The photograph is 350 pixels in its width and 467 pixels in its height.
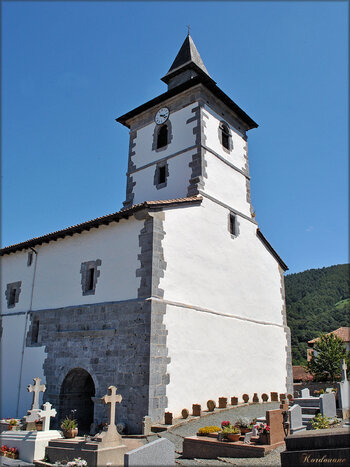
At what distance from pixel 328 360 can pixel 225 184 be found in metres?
15.1

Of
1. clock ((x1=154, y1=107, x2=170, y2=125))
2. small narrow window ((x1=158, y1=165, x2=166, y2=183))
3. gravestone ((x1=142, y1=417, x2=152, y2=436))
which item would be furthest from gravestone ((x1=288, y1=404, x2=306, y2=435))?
clock ((x1=154, y1=107, x2=170, y2=125))

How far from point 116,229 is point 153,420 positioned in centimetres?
663

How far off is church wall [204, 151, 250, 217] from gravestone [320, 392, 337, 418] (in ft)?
29.1

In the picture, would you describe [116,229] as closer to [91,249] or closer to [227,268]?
[91,249]


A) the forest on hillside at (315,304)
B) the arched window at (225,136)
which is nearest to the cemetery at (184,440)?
the arched window at (225,136)

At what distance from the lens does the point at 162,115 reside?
19984mm

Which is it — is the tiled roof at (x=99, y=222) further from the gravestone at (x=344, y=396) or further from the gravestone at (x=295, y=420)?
the gravestone at (x=344, y=396)

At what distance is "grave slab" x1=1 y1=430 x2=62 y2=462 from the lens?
10.2 m

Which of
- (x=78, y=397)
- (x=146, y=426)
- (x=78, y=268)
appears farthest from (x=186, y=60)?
(x=146, y=426)

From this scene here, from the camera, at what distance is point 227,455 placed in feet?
31.3

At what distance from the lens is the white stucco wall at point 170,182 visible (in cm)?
1769

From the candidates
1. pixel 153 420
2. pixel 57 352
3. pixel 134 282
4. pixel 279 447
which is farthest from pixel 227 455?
pixel 57 352

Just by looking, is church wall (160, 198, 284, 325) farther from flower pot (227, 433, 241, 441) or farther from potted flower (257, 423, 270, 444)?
potted flower (257, 423, 270, 444)

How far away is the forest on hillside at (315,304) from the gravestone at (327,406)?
35.5 meters
